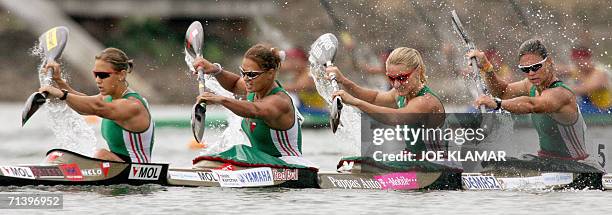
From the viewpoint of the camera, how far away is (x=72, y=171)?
16.7m

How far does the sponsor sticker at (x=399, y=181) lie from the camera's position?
658 inches

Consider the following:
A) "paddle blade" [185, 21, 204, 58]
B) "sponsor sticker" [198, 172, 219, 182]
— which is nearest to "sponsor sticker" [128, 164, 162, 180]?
"sponsor sticker" [198, 172, 219, 182]

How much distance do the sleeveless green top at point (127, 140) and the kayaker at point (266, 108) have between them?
1.07 metres

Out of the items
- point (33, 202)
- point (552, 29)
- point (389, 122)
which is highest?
point (552, 29)

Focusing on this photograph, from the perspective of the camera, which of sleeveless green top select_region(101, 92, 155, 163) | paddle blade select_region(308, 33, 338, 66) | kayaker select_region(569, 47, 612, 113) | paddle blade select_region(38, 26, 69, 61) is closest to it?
sleeveless green top select_region(101, 92, 155, 163)

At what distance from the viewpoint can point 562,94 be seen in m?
16.7

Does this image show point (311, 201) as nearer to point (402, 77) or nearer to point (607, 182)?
point (402, 77)

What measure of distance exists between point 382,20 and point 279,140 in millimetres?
25603

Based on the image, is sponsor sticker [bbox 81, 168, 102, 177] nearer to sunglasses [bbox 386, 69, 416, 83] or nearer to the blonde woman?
the blonde woman

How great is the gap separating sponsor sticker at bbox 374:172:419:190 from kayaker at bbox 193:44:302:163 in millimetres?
1141

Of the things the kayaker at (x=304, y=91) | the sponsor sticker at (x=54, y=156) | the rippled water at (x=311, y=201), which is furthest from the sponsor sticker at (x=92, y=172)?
the kayaker at (x=304, y=91)

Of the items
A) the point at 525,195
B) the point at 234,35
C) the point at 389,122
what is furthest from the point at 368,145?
the point at 234,35

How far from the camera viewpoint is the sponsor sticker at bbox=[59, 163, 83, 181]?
16.7m

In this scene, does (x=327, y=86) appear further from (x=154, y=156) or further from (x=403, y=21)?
(x=403, y=21)
